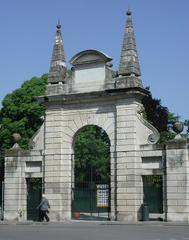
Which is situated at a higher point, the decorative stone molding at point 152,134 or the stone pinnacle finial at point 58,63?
the stone pinnacle finial at point 58,63

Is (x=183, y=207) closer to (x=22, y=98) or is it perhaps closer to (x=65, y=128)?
(x=65, y=128)

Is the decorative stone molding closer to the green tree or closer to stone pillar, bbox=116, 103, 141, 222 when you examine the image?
stone pillar, bbox=116, 103, 141, 222

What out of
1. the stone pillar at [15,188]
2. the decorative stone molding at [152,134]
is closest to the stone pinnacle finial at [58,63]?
the stone pillar at [15,188]

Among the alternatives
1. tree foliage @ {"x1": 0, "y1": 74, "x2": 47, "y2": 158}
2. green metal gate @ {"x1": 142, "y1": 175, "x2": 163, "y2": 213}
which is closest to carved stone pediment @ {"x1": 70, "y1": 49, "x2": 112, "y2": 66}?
green metal gate @ {"x1": 142, "y1": 175, "x2": 163, "y2": 213}

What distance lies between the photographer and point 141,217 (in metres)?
23.5

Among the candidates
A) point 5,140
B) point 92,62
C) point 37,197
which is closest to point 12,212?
point 37,197

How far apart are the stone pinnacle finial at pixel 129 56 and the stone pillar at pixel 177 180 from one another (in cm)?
402

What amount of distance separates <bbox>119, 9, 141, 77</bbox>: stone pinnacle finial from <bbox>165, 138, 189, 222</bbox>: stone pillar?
4017 millimetres

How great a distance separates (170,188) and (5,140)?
835 inches

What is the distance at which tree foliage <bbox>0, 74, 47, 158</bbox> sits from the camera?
4075cm

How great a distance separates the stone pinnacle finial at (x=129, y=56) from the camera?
24562mm

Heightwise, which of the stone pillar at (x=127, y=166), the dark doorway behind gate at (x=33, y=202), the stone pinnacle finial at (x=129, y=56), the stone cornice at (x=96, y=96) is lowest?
the dark doorway behind gate at (x=33, y=202)

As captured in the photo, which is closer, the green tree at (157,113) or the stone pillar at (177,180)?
the stone pillar at (177,180)

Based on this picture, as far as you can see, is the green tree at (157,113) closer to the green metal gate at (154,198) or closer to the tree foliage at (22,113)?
the tree foliage at (22,113)
